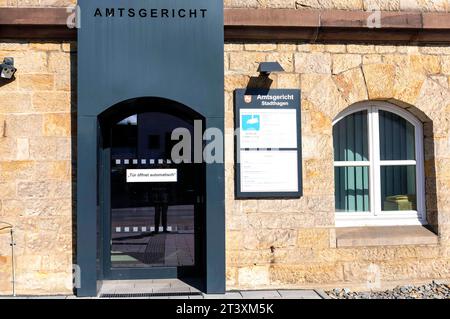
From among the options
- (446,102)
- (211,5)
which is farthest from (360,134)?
(211,5)

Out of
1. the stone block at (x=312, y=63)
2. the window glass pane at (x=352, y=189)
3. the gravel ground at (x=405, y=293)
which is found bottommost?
the gravel ground at (x=405, y=293)

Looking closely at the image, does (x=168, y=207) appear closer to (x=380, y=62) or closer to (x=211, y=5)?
(x=211, y=5)

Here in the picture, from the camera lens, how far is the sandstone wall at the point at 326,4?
19.4 feet

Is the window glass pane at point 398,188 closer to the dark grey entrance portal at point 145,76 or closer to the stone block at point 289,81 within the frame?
the stone block at point 289,81

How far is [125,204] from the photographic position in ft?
20.9

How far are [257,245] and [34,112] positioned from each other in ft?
10.7

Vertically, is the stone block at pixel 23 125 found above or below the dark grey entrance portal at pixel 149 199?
above

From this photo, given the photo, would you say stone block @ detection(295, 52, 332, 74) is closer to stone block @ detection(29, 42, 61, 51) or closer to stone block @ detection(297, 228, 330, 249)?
stone block @ detection(297, 228, 330, 249)

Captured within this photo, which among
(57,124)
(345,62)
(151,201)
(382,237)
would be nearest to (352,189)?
(382,237)

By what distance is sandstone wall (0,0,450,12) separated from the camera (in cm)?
590

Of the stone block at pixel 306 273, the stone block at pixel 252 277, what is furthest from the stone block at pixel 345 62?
the stone block at pixel 252 277

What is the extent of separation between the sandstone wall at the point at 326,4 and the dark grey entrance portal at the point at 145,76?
15.8 inches

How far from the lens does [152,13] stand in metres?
5.83

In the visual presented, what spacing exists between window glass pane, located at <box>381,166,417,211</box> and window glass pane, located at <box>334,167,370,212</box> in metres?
0.25
